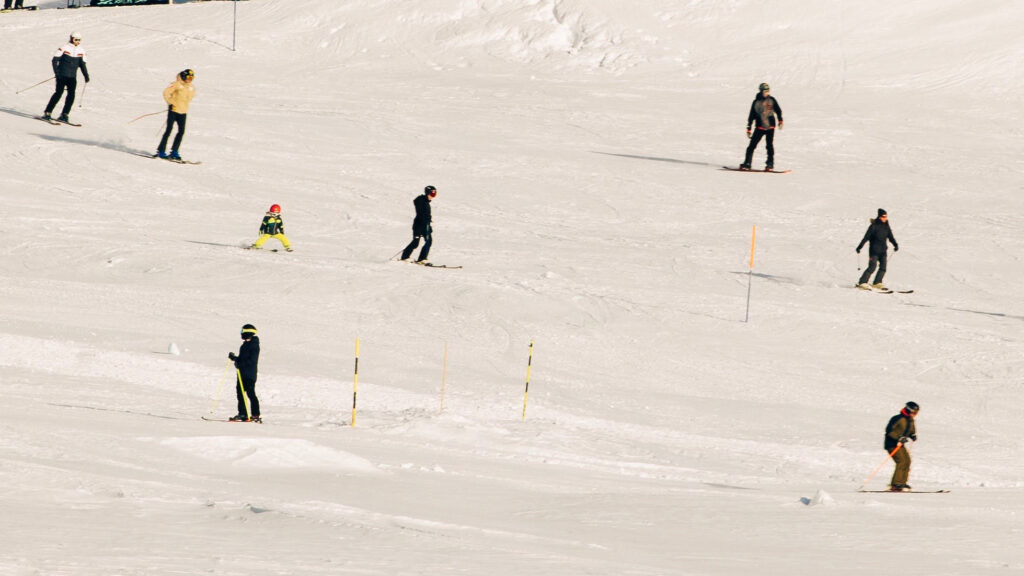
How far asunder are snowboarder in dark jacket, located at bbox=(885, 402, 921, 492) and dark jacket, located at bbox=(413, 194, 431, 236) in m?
8.06

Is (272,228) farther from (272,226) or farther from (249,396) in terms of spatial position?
(249,396)

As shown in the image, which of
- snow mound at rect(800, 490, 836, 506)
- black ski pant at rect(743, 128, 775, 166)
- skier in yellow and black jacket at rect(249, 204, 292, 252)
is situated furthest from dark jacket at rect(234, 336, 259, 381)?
black ski pant at rect(743, 128, 775, 166)

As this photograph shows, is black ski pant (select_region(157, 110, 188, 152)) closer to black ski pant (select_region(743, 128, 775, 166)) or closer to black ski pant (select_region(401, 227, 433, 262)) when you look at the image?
black ski pant (select_region(401, 227, 433, 262))

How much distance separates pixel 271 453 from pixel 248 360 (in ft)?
7.90

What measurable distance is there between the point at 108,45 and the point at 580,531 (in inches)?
1124

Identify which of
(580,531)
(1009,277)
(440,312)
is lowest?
(580,531)

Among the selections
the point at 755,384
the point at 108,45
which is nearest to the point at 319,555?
the point at 755,384

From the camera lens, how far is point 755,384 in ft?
50.1

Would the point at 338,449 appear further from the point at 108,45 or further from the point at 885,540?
the point at 108,45

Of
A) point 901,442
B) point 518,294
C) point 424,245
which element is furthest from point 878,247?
point 901,442

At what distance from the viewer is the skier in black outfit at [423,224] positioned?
60.1ft

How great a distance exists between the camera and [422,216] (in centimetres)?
1841

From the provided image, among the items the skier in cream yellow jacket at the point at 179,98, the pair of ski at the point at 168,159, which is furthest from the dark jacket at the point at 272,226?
the pair of ski at the point at 168,159

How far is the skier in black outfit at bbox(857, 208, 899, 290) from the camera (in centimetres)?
1873
